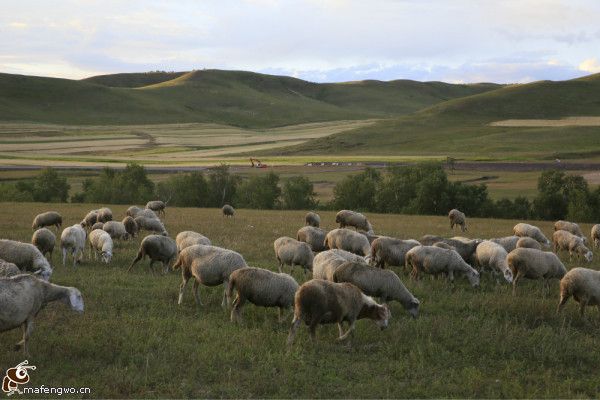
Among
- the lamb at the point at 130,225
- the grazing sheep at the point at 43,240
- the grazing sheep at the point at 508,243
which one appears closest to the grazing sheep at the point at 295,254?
the grazing sheep at the point at 43,240

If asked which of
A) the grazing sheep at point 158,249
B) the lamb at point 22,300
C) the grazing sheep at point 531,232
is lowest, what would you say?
the grazing sheep at point 531,232

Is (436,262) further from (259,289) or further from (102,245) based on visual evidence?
(102,245)

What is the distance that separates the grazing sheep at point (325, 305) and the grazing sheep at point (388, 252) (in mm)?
6836

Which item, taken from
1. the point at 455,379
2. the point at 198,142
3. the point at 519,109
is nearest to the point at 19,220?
the point at 455,379

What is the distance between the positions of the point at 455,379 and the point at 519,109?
550 ft

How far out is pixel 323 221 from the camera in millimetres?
40281

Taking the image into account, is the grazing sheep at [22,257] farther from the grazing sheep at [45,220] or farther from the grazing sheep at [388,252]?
the grazing sheep at [45,220]

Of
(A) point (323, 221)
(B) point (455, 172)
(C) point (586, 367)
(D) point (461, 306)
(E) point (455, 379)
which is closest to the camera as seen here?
(E) point (455, 379)

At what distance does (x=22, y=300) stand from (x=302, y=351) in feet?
16.8

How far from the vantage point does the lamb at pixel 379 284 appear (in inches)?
579

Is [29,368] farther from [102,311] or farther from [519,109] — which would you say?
[519,109]

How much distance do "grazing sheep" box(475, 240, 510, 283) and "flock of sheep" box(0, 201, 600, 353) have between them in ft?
0.12

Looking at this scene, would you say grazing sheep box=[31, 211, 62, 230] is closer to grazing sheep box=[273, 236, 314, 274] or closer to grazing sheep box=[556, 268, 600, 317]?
grazing sheep box=[273, 236, 314, 274]

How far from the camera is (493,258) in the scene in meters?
19.9
